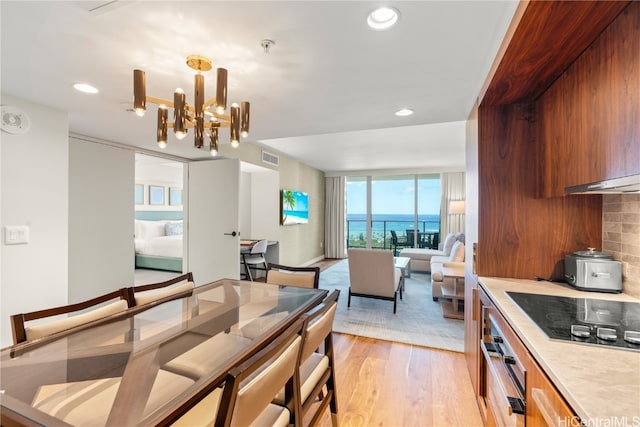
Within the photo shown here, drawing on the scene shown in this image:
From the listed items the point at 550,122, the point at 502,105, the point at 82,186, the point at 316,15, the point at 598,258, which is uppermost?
the point at 316,15

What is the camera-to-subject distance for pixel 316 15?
1114 millimetres

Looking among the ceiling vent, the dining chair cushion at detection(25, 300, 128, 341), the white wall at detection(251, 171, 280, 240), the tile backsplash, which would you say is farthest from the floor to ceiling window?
the dining chair cushion at detection(25, 300, 128, 341)

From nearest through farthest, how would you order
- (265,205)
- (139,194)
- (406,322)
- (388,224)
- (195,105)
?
(195,105)
(406,322)
(265,205)
(139,194)
(388,224)

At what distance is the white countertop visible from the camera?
59 cm

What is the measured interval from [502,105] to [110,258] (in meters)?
A: 4.07

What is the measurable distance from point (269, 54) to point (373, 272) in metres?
2.79

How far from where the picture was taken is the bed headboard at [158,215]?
6797 millimetres

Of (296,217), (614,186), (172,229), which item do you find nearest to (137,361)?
(614,186)

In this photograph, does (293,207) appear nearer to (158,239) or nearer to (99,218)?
(158,239)

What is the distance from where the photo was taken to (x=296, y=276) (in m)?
2.41

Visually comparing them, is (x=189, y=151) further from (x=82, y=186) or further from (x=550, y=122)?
(x=550, y=122)

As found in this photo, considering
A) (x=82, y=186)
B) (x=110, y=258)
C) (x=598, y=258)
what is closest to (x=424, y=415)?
(x=598, y=258)

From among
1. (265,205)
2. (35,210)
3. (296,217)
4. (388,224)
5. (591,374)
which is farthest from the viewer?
(388,224)

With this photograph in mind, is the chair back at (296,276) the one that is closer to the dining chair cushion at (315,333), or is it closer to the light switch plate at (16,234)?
the dining chair cushion at (315,333)
